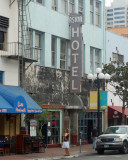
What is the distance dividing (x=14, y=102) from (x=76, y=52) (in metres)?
9.59

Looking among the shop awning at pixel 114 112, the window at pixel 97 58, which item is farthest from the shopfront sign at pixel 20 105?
the shop awning at pixel 114 112

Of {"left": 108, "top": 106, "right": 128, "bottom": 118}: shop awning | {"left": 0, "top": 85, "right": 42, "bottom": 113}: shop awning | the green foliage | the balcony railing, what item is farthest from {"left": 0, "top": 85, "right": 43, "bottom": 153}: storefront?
{"left": 108, "top": 106, "right": 128, "bottom": 118}: shop awning

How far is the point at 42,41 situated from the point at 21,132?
731 cm

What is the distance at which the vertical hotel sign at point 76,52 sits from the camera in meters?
31.9

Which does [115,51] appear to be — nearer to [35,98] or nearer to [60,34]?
[60,34]

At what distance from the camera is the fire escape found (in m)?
26.5

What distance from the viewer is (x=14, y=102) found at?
23.7 meters

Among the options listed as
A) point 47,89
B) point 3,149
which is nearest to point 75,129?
point 47,89

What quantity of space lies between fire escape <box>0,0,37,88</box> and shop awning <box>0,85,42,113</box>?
1885 millimetres

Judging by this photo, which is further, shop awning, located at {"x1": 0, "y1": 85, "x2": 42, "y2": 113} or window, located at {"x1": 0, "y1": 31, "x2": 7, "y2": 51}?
window, located at {"x1": 0, "y1": 31, "x2": 7, "y2": 51}

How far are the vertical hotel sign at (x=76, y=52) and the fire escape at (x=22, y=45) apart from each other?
14.2 feet

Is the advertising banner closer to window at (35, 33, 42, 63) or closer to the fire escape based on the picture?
window at (35, 33, 42, 63)

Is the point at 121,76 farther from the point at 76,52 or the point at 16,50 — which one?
the point at 16,50

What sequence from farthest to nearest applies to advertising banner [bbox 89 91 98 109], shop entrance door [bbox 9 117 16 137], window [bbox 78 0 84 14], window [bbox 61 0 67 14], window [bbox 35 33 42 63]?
1. window [bbox 78 0 84 14]
2. window [bbox 61 0 67 14]
3. advertising banner [bbox 89 91 98 109]
4. window [bbox 35 33 42 63]
5. shop entrance door [bbox 9 117 16 137]
